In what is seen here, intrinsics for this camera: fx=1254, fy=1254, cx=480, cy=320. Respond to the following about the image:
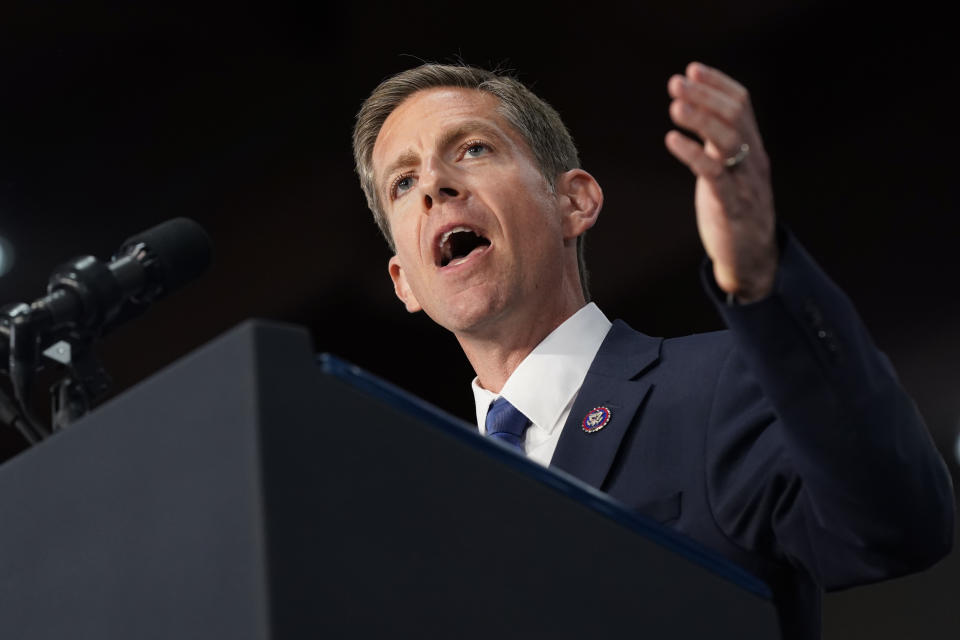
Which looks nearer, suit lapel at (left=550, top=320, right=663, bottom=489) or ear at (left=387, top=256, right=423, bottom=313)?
suit lapel at (left=550, top=320, right=663, bottom=489)

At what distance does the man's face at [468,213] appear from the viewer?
1742 mm

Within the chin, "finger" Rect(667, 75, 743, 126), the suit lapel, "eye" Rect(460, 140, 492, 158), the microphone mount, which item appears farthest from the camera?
"eye" Rect(460, 140, 492, 158)

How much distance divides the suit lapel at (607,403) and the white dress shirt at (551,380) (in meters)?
0.06

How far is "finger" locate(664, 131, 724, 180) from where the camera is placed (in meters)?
0.84

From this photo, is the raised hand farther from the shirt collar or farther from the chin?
the chin

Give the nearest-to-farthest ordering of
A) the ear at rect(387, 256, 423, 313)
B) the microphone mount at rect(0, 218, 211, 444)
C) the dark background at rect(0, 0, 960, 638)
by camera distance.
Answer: the microphone mount at rect(0, 218, 211, 444) → the ear at rect(387, 256, 423, 313) → the dark background at rect(0, 0, 960, 638)

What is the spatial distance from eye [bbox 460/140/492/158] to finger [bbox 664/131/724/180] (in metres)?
1.00

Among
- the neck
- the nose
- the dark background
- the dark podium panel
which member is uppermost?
the dark background

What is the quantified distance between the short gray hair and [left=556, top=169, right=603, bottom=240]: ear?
0.02 m

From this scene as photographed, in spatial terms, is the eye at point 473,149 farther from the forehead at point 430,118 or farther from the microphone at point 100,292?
the microphone at point 100,292

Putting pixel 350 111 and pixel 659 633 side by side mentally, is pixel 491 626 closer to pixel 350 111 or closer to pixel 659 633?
pixel 659 633

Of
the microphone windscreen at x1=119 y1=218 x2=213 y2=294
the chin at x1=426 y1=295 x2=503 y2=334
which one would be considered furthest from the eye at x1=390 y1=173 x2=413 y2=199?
the microphone windscreen at x1=119 y1=218 x2=213 y2=294

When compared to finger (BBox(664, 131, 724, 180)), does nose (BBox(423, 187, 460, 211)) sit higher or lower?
higher

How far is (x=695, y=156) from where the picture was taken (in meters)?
0.85
